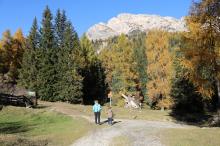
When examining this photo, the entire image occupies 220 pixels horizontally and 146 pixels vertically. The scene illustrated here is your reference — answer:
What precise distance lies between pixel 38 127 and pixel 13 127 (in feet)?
8.20

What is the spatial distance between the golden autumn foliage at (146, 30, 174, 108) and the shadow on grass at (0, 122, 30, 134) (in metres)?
39.5

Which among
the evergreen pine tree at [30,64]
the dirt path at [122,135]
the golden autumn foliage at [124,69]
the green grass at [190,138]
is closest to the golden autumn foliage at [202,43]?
the dirt path at [122,135]

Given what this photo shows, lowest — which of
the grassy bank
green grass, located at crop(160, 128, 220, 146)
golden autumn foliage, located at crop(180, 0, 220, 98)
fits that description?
green grass, located at crop(160, 128, 220, 146)

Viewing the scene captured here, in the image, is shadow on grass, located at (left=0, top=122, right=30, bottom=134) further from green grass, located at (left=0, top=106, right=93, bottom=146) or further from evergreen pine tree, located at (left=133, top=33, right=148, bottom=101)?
evergreen pine tree, located at (left=133, top=33, right=148, bottom=101)

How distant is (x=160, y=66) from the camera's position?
77438 millimetres

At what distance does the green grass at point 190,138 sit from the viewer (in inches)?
1001

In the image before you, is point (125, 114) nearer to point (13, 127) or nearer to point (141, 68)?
point (13, 127)

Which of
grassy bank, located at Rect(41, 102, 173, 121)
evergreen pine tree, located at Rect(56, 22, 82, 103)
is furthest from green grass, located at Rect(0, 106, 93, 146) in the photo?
evergreen pine tree, located at Rect(56, 22, 82, 103)

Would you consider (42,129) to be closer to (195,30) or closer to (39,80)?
(195,30)

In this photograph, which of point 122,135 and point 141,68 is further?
point 141,68

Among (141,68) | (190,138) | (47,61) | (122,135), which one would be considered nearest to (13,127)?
(122,135)

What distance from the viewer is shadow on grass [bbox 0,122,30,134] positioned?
3638cm

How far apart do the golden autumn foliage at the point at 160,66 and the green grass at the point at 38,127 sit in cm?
3189

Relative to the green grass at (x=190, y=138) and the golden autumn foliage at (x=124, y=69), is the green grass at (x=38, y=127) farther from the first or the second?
the golden autumn foliage at (x=124, y=69)
